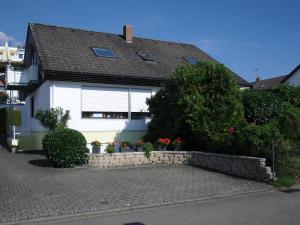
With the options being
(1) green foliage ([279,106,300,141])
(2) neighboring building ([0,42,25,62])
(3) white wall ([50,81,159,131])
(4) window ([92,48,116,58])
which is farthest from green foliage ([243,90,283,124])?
(2) neighboring building ([0,42,25,62])

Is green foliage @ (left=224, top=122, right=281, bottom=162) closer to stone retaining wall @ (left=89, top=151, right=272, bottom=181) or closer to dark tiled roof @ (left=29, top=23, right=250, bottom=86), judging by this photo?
stone retaining wall @ (left=89, top=151, right=272, bottom=181)

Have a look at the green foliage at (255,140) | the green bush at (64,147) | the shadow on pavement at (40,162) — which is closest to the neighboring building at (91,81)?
the shadow on pavement at (40,162)

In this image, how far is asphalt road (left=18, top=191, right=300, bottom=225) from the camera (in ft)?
23.7

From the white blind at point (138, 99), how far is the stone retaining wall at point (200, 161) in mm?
5069

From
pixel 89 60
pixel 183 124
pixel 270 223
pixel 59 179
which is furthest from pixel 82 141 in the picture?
pixel 270 223

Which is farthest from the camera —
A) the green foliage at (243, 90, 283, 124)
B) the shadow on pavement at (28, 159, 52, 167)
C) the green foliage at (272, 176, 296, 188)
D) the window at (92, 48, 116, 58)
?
the window at (92, 48, 116, 58)

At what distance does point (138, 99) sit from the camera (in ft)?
66.4

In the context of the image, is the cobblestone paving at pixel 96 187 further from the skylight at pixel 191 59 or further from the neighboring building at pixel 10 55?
the neighboring building at pixel 10 55

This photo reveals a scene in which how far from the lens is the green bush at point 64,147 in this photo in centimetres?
1364

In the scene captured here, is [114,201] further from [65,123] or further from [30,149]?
[30,149]

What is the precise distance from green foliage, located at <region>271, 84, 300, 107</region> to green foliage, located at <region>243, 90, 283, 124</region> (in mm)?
2131

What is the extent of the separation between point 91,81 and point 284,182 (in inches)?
429

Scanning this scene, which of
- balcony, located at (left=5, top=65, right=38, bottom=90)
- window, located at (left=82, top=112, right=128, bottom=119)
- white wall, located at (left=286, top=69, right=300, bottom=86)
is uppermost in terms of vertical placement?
white wall, located at (left=286, top=69, right=300, bottom=86)

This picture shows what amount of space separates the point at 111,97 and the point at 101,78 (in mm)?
1140
